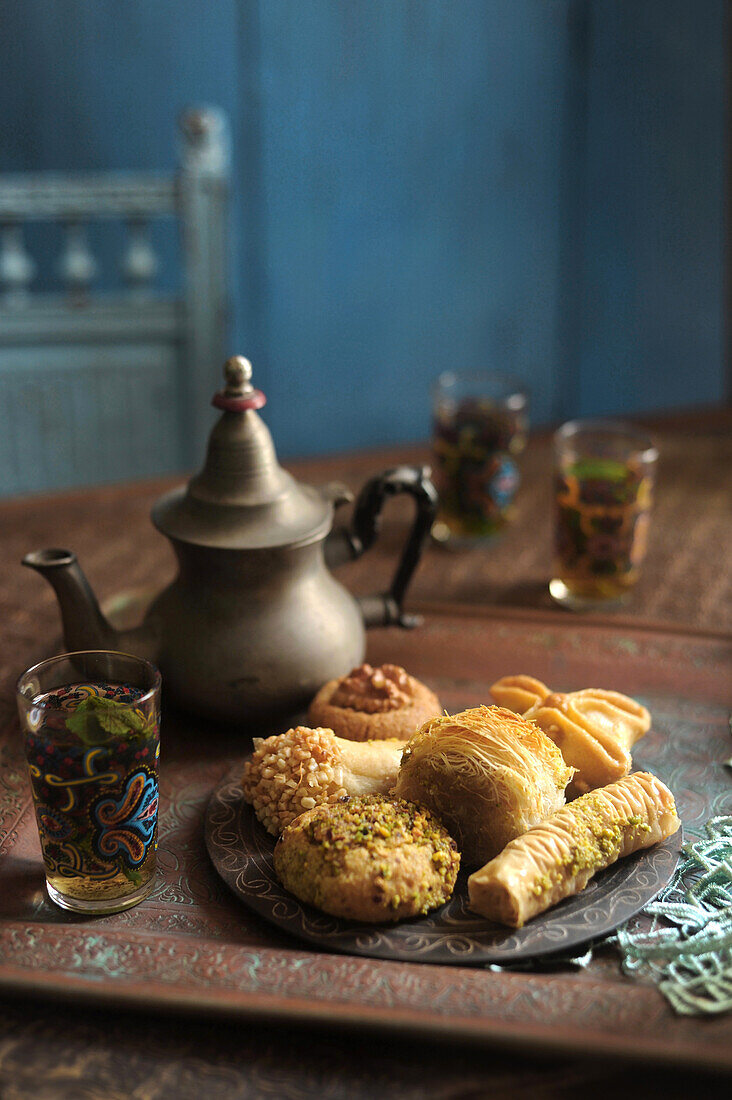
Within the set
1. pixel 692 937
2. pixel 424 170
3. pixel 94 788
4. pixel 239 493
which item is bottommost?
pixel 692 937

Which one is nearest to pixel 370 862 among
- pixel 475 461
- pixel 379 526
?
pixel 379 526

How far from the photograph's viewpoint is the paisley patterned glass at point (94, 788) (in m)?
0.82

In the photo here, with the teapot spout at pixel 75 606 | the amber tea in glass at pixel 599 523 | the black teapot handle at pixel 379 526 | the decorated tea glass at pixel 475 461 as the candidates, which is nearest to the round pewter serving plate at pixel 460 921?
the teapot spout at pixel 75 606

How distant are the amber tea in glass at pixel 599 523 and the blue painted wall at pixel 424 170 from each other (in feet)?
4.93

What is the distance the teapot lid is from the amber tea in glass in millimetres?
497

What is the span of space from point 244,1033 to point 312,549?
49 cm

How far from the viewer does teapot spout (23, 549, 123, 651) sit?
1102 millimetres

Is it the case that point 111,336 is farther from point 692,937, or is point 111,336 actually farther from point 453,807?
point 692,937

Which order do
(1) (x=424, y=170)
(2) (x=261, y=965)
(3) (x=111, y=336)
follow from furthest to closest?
(1) (x=424, y=170)
(3) (x=111, y=336)
(2) (x=261, y=965)

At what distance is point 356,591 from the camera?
4.93ft

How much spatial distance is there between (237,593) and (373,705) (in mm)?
178

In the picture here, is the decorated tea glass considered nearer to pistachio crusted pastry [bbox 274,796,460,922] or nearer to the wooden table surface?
the wooden table surface

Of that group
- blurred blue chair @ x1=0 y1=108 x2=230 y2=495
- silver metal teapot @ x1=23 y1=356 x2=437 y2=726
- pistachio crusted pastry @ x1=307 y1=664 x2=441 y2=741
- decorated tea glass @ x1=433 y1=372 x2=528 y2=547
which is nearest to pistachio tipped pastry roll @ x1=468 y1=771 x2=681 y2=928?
pistachio crusted pastry @ x1=307 y1=664 x2=441 y2=741

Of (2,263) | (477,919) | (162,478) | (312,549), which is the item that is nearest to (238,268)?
(2,263)
